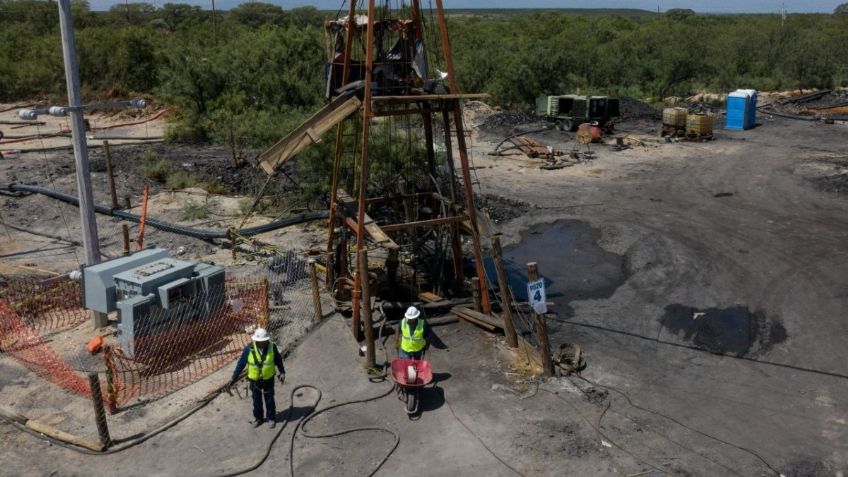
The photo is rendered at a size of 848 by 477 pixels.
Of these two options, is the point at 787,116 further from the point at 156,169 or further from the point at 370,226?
the point at 370,226

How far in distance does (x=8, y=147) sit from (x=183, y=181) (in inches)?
558

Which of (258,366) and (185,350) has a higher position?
(258,366)

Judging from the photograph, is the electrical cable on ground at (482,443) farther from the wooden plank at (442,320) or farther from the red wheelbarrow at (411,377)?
the wooden plank at (442,320)

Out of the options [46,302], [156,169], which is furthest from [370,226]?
[156,169]

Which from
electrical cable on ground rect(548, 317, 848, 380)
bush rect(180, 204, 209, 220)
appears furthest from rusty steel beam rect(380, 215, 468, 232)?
bush rect(180, 204, 209, 220)

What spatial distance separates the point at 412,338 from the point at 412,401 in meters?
1.18

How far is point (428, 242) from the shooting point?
18.4m

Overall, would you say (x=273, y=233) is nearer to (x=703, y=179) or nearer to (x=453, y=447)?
(x=453, y=447)

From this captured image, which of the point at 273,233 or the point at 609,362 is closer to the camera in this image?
the point at 609,362

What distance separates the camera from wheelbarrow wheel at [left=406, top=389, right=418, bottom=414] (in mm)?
11367

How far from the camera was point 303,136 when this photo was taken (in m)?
13.8

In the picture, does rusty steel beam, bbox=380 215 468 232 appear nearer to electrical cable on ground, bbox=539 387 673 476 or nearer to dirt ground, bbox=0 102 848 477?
dirt ground, bbox=0 102 848 477

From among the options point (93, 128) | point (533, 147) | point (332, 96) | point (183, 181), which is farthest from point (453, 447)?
point (93, 128)

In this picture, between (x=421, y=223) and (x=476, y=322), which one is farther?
(x=476, y=322)
